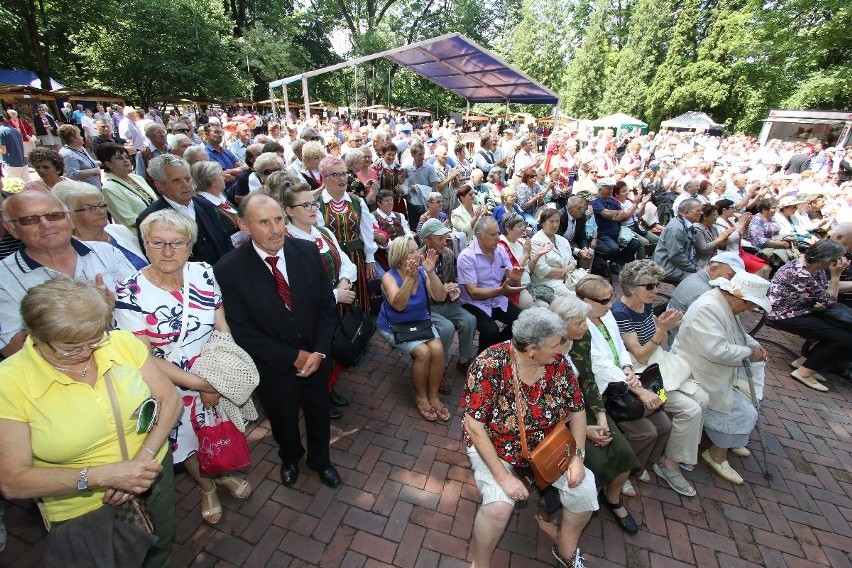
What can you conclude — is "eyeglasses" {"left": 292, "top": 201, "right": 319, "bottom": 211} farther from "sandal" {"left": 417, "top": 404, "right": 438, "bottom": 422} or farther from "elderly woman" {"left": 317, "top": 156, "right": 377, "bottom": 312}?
"sandal" {"left": 417, "top": 404, "right": 438, "bottom": 422}

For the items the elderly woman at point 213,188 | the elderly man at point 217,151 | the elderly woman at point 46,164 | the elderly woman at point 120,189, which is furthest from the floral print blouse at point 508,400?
the elderly man at point 217,151

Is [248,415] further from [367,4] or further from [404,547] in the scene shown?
[367,4]

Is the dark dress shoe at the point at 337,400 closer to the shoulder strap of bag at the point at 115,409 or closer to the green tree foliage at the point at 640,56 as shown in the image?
the shoulder strap of bag at the point at 115,409

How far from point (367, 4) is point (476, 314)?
36144 millimetres

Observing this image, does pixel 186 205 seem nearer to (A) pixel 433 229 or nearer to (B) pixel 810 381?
(A) pixel 433 229

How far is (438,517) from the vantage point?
2771mm

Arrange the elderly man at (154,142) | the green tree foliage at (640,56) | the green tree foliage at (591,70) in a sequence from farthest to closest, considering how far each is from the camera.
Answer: the green tree foliage at (591,70) < the green tree foliage at (640,56) < the elderly man at (154,142)

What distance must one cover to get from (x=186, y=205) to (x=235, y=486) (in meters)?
2.32

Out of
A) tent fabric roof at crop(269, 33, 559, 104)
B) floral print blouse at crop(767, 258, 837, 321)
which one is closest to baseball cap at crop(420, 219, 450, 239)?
floral print blouse at crop(767, 258, 837, 321)

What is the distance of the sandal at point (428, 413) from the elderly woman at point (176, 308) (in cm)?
191

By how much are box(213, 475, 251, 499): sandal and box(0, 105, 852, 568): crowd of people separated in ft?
0.05

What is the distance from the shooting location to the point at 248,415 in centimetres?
254

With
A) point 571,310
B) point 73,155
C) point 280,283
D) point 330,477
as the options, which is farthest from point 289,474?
point 73,155

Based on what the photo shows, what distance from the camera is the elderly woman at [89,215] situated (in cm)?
263
